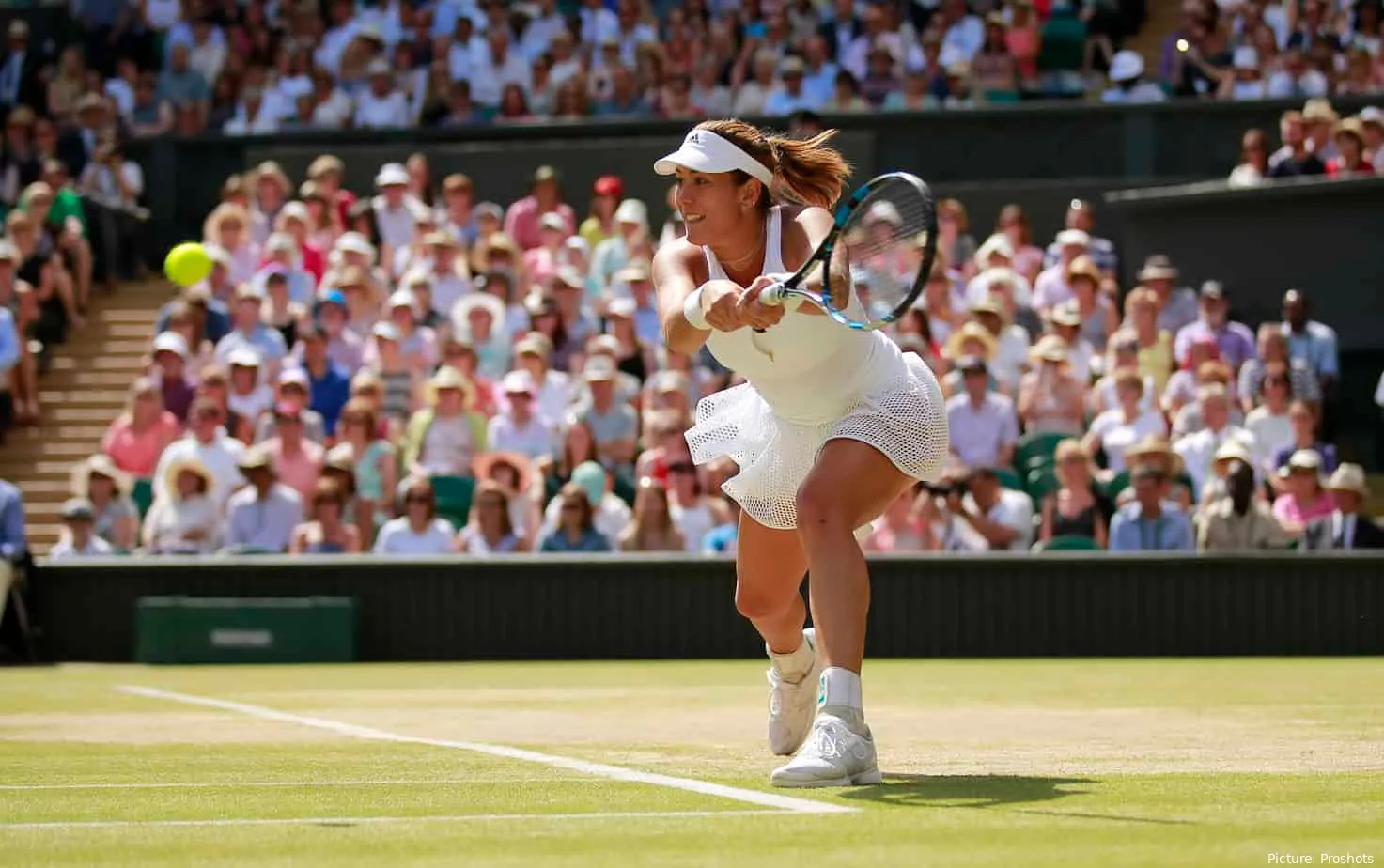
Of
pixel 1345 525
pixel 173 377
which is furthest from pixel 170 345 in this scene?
pixel 1345 525

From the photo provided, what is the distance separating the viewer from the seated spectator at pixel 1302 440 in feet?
45.6

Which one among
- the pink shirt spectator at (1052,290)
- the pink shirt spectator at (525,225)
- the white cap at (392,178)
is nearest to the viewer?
the pink shirt spectator at (1052,290)

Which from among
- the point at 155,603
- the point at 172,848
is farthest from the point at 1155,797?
the point at 155,603

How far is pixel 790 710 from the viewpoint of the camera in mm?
6512

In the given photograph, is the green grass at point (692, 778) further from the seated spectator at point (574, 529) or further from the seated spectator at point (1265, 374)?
the seated spectator at point (1265, 374)

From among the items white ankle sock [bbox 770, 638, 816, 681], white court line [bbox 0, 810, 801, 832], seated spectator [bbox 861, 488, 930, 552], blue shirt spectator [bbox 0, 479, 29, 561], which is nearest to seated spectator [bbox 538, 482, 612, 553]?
seated spectator [bbox 861, 488, 930, 552]

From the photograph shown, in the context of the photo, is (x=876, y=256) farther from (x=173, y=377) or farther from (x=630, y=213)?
(x=630, y=213)

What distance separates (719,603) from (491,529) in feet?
4.72

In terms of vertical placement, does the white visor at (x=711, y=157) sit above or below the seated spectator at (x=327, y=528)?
above

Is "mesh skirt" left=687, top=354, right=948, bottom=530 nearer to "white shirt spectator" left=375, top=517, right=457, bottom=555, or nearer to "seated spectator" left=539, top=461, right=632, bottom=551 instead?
"seated spectator" left=539, top=461, right=632, bottom=551

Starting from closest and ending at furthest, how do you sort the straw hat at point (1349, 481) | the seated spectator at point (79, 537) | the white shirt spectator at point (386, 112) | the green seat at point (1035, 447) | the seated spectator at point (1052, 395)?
the straw hat at point (1349, 481), the seated spectator at point (79, 537), the green seat at point (1035, 447), the seated spectator at point (1052, 395), the white shirt spectator at point (386, 112)

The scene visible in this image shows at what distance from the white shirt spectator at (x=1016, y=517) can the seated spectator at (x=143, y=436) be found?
17.9ft

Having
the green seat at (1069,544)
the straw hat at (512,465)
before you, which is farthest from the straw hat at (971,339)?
the straw hat at (512,465)

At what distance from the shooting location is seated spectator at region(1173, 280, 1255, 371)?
607 inches
